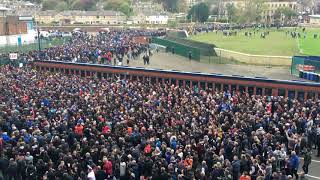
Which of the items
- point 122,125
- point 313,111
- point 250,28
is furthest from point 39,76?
point 250,28

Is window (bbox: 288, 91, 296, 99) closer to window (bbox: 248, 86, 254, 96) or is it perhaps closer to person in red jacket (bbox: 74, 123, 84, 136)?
window (bbox: 248, 86, 254, 96)

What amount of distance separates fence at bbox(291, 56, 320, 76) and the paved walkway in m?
0.71

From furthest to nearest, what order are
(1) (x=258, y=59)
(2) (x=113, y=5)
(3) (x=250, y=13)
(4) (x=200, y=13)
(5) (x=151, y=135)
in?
(2) (x=113, y=5)
(4) (x=200, y=13)
(3) (x=250, y=13)
(1) (x=258, y=59)
(5) (x=151, y=135)

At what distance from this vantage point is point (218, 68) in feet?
134

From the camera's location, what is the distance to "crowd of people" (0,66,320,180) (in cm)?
1457

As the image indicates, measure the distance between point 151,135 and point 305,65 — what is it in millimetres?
22471

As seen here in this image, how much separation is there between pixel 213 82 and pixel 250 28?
250 feet

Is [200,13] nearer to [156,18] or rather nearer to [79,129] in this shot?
[156,18]

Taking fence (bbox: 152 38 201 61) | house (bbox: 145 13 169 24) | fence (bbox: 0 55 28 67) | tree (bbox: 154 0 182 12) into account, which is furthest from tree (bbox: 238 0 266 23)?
fence (bbox: 0 55 28 67)

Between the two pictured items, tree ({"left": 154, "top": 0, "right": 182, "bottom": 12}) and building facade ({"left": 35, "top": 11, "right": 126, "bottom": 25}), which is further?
tree ({"left": 154, "top": 0, "right": 182, "bottom": 12})

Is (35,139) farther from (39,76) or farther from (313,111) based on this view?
(39,76)

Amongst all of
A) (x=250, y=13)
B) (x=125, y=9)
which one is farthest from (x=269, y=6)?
(x=125, y=9)

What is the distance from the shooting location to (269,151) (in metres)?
15.6

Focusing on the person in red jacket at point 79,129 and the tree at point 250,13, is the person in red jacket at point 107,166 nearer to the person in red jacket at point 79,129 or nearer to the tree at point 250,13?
the person in red jacket at point 79,129
